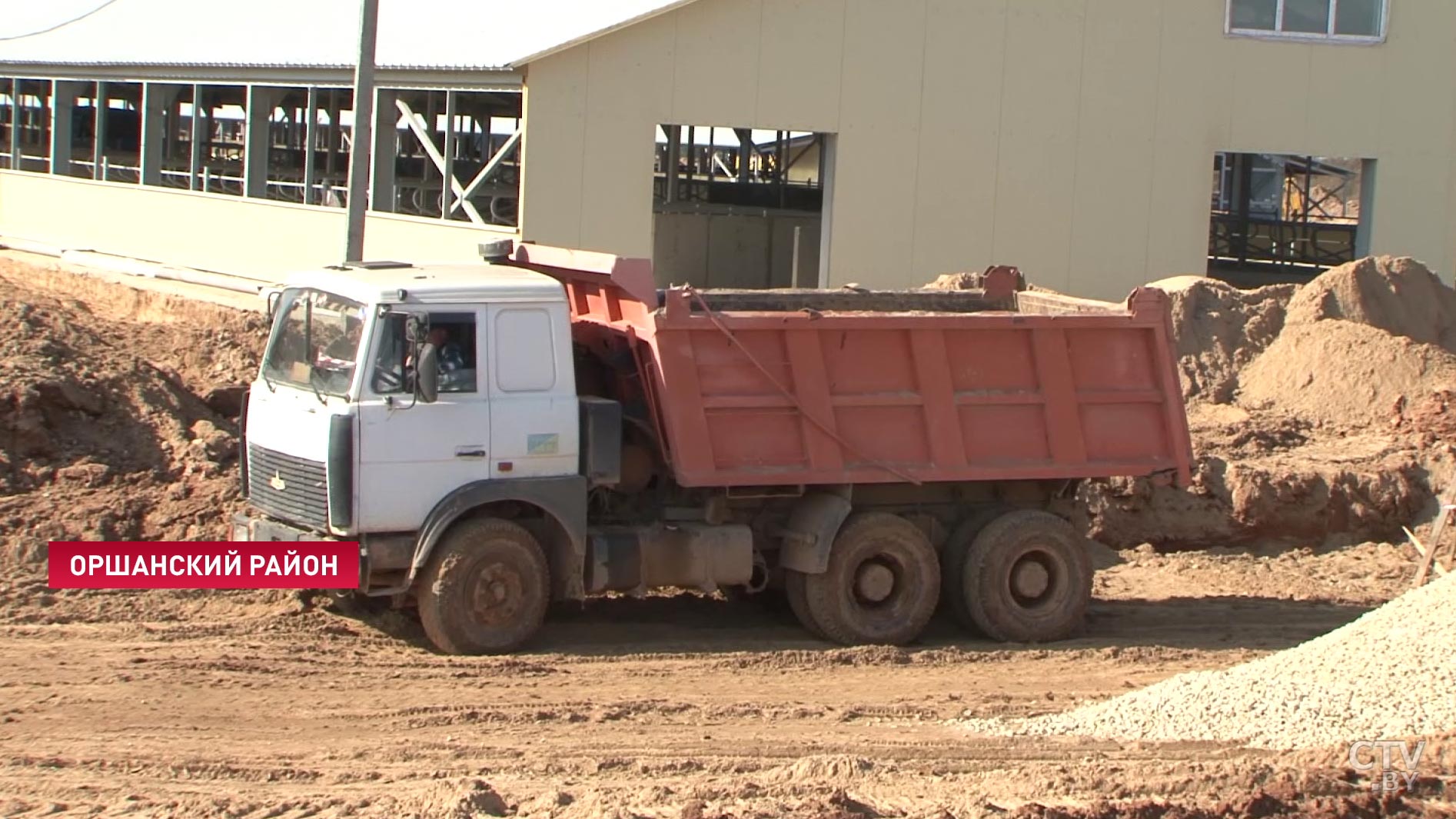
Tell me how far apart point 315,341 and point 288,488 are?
2.89 feet

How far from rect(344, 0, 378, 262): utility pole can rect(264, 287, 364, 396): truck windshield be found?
5.18m

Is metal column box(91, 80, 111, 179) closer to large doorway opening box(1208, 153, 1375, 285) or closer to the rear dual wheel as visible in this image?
large doorway opening box(1208, 153, 1375, 285)

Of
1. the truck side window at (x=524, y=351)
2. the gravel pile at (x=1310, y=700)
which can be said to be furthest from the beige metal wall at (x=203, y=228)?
the gravel pile at (x=1310, y=700)

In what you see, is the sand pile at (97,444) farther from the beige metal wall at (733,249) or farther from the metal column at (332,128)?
the metal column at (332,128)

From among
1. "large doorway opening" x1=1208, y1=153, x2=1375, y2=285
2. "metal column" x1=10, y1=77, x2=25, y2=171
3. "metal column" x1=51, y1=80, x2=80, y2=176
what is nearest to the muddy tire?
"large doorway opening" x1=1208, y1=153, x2=1375, y2=285

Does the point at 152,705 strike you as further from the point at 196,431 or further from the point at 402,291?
the point at 196,431

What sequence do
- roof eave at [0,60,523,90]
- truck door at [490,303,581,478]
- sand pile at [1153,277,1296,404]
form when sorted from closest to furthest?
truck door at [490,303,581,478] < sand pile at [1153,277,1296,404] < roof eave at [0,60,523,90]

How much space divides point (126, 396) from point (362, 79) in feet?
11.6

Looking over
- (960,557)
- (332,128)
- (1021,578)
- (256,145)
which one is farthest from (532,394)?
(332,128)

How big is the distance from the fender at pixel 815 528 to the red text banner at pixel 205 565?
9.45 feet

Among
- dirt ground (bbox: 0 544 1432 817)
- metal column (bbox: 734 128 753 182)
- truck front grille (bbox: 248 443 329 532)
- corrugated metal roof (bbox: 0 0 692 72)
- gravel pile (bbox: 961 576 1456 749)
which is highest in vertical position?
corrugated metal roof (bbox: 0 0 692 72)

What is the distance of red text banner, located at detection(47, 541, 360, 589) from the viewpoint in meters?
10.7

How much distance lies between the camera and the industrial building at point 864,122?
21.9 metres

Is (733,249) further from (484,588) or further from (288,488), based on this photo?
(288,488)
